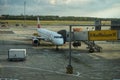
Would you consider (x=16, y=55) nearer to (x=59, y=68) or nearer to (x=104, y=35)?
(x=59, y=68)

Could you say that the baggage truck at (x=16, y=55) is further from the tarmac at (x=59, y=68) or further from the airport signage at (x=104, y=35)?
the airport signage at (x=104, y=35)

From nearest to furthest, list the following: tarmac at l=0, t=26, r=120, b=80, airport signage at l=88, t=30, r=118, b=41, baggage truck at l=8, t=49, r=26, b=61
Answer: tarmac at l=0, t=26, r=120, b=80 < airport signage at l=88, t=30, r=118, b=41 < baggage truck at l=8, t=49, r=26, b=61

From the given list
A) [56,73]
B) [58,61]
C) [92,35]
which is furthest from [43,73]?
[58,61]

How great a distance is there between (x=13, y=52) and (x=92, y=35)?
53.9 feet

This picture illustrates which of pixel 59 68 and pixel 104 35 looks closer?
pixel 104 35

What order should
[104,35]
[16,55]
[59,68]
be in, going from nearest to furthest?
[104,35], [59,68], [16,55]

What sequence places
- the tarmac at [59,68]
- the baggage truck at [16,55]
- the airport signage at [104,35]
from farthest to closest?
1. the baggage truck at [16,55]
2. the airport signage at [104,35]
3. the tarmac at [59,68]

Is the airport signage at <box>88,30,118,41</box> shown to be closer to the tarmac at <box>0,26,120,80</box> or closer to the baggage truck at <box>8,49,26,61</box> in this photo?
the tarmac at <box>0,26,120,80</box>

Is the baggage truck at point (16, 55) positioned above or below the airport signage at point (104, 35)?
below

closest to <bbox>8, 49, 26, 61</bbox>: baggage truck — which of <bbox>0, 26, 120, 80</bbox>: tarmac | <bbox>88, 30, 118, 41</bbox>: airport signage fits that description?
<bbox>0, 26, 120, 80</bbox>: tarmac

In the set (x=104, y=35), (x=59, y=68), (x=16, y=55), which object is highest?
(x=104, y=35)

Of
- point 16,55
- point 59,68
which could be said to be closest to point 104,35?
point 59,68

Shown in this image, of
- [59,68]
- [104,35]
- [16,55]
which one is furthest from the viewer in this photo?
[16,55]

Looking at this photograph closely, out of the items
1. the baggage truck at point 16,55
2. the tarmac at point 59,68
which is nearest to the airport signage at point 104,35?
the tarmac at point 59,68
